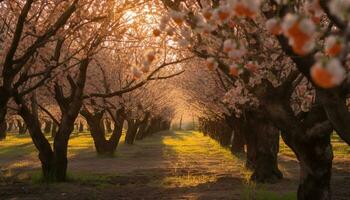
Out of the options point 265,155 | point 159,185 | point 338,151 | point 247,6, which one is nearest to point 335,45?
point 247,6

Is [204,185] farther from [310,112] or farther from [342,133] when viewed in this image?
[342,133]

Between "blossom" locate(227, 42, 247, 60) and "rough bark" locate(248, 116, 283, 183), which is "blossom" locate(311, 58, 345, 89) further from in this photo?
"rough bark" locate(248, 116, 283, 183)

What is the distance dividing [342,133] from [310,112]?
2.55 meters

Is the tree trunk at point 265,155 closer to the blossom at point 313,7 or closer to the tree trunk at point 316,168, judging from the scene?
the tree trunk at point 316,168

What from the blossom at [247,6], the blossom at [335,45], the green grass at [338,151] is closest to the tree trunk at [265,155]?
the green grass at [338,151]

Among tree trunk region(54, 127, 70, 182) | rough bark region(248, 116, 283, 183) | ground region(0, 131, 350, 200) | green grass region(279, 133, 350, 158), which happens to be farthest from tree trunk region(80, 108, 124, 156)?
rough bark region(248, 116, 283, 183)

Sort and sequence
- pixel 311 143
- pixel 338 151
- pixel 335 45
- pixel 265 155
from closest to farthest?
pixel 335 45, pixel 311 143, pixel 265 155, pixel 338 151

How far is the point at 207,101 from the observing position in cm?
3812

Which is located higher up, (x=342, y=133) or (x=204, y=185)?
(x=342, y=133)

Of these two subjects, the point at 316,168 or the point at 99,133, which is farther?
the point at 99,133

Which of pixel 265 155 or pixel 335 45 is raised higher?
pixel 335 45

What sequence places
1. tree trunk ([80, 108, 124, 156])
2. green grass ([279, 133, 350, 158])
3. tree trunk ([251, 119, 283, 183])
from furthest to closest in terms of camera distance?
green grass ([279, 133, 350, 158]) < tree trunk ([80, 108, 124, 156]) < tree trunk ([251, 119, 283, 183])

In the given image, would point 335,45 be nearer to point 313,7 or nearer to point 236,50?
point 236,50

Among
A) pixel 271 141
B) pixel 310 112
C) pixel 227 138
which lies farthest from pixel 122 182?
pixel 227 138
